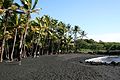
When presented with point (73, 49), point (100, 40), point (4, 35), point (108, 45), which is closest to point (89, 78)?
point (4, 35)

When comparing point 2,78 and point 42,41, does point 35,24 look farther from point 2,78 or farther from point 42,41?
point 2,78

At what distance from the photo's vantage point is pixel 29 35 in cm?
7188

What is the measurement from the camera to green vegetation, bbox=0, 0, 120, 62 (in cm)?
4632

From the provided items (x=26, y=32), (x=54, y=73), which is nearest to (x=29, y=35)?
(x=26, y=32)

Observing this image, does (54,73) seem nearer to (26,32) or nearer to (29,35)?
(26,32)

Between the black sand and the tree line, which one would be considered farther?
the tree line

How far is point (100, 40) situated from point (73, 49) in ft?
125

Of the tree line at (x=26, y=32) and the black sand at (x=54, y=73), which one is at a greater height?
the tree line at (x=26, y=32)

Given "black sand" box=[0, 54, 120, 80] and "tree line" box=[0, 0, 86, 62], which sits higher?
"tree line" box=[0, 0, 86, 62]

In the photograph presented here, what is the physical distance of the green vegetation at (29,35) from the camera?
46.3 metres

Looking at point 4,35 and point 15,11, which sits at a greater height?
point 15,11

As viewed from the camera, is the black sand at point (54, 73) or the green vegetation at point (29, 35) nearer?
the black sand at point (54, 73)

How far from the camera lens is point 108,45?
134625 millimetres

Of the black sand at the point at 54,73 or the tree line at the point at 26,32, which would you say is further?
the tree line at the point at 26,32
